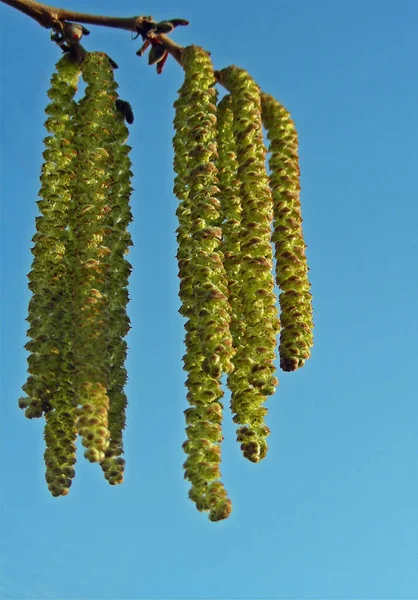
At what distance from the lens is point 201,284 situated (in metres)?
2.52

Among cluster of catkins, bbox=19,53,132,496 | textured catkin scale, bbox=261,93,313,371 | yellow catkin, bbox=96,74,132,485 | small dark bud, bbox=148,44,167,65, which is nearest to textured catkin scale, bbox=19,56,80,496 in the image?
cluster of catkins, bbox=19,53,132,496

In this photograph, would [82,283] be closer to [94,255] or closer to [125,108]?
[94,255]

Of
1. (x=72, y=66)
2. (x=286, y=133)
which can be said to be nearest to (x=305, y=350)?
(x=286, y=133)

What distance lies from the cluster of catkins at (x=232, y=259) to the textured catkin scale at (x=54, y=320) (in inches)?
15.1

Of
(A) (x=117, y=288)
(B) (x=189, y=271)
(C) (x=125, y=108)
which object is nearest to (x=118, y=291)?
(A) (x=117, y=288)

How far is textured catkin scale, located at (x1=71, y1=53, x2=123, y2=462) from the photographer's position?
2.47 meters

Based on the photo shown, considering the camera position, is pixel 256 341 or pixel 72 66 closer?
pixel 256 341

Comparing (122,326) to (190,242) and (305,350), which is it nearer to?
(190,242)

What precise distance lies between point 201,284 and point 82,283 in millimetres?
424

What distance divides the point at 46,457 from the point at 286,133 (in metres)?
1.48

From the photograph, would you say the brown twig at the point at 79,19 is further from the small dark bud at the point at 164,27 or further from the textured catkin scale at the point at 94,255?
the textured catkin scale at the point at 94,255

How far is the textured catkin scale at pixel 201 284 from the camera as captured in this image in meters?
2.37

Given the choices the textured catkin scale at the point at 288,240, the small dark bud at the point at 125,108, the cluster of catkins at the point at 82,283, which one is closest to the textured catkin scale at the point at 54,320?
the cluster of catkins at the point at 82,283

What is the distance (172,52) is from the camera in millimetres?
3295
